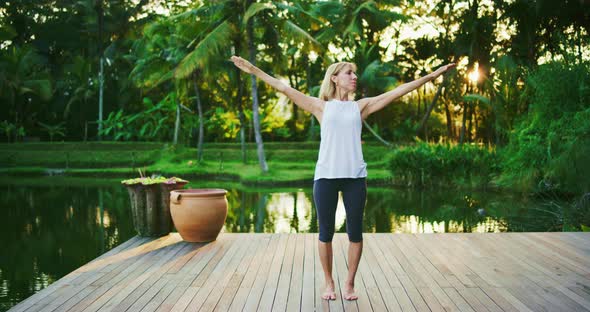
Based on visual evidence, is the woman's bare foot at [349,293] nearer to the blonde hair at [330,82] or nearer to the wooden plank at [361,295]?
the wooden plank at [361,295]

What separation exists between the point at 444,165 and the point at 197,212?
1067 centimetres

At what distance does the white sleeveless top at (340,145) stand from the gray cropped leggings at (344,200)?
56 mm

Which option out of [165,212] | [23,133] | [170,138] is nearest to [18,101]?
[23,133]

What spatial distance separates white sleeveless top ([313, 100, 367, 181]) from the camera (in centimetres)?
373

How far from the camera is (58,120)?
2898cm

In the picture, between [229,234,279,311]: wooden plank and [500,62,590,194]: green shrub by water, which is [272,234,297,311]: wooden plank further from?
[500,62,590,194]: green shrub by water

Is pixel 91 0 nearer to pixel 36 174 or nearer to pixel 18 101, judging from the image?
pixel 18 101

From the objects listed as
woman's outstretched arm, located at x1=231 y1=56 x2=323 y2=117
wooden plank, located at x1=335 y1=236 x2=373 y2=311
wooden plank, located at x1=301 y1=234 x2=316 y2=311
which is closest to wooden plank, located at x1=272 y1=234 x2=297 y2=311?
wooden plank, located at x1=301 y1=234 x2=316 y2=311

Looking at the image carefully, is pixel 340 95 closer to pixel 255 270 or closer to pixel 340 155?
pixel 340 155

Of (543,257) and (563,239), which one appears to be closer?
(543,257)

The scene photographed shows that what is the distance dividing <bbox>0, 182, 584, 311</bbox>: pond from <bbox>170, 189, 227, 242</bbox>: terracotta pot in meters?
1.39

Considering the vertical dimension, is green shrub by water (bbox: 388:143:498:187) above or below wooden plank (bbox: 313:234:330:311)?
above

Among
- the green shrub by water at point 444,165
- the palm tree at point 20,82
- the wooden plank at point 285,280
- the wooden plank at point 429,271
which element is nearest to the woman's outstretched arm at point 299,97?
the wooden plank at point 285,280

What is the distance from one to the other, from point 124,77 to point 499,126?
64.6 feet
